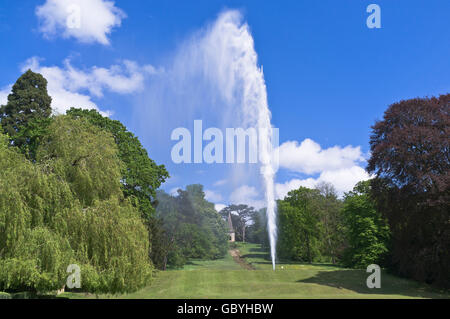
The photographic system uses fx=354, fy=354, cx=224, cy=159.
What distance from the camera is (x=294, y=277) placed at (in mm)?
34000

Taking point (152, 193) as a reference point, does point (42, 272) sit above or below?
below

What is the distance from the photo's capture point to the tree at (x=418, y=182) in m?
25.5

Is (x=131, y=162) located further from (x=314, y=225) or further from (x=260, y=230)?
(x=260, y=230)

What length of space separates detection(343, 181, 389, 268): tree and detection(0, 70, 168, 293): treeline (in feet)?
110

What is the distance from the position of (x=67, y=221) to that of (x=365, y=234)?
38216 millimetres

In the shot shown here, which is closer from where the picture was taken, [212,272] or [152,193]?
[152,193]

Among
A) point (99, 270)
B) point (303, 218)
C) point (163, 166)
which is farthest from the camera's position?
point (303, 218)

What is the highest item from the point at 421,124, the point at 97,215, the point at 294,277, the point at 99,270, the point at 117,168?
the point at 421,124

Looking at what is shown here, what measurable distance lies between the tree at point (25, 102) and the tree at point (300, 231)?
42.1m

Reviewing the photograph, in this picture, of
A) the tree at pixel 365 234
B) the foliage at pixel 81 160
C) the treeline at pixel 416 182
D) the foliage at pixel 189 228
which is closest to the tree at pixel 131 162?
the foliage at pixel 81 160
